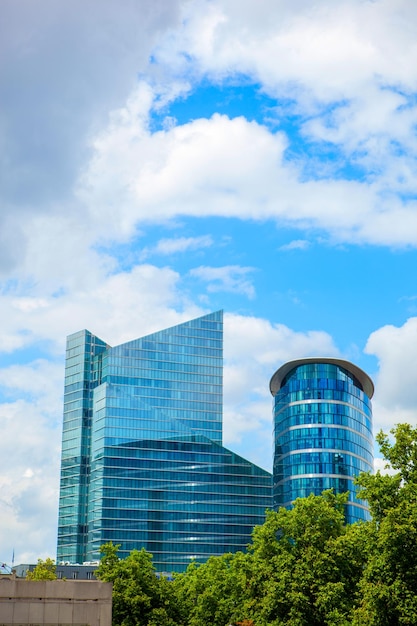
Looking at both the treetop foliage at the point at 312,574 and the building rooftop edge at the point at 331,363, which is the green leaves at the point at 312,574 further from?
the building rooftop edge at the point at 331,363

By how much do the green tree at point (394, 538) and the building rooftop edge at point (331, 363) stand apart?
11933 centimetres

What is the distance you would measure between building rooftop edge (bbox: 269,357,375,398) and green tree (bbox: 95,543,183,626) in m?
96.1

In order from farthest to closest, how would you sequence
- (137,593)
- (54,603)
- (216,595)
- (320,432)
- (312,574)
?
1. (320,432)
2. (216,595)
3. (137,593)
4. (312,574)
5. (54,603)

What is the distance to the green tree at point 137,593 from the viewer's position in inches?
3031

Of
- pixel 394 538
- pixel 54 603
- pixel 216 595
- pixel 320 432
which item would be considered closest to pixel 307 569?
pixel 394 538

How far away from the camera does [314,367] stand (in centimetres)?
17575

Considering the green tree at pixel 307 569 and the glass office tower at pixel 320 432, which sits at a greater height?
the glass office tower at pixel 320 432

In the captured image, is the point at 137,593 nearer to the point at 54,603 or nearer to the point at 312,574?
the point at 312,574

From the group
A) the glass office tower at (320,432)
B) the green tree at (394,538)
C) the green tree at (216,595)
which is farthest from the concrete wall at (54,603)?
the glass office tower at (320,432)

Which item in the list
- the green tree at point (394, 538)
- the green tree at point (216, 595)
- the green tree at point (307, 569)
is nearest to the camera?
the green tree at point (394, 538)

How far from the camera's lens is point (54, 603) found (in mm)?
49438

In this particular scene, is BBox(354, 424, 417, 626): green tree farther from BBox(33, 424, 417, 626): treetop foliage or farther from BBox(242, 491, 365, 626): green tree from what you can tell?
BBox(242, 491, 365, 626): green tree

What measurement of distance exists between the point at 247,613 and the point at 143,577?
12754 mm

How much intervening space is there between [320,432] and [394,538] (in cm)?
11971
